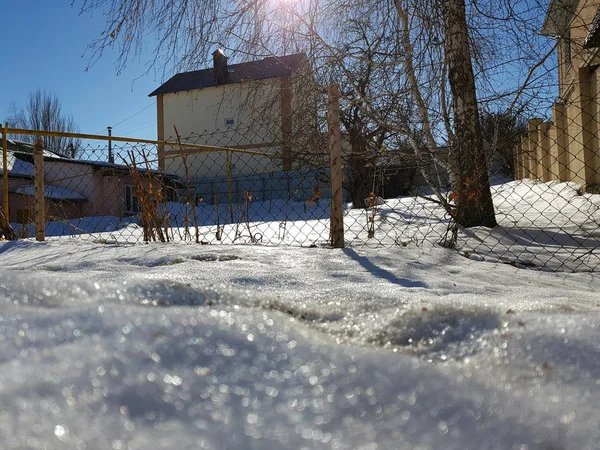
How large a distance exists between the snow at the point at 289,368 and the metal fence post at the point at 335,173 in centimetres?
171

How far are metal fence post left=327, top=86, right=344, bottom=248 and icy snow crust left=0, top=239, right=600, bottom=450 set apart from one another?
1708 mm

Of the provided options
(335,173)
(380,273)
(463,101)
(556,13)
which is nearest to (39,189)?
(335,173)

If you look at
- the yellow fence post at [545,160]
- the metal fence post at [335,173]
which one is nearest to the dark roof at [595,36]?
the yellow fence post at [545,160]

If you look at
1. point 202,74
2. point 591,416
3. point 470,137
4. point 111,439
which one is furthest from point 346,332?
point 202,74

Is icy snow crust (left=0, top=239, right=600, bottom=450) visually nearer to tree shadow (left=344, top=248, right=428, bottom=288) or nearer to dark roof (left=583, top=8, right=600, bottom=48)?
tree shadow (left=344, top=248, right=428, bottom=288)

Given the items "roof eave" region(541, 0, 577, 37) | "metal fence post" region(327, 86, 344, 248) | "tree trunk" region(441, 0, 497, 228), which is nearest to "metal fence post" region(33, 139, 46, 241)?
"metal fence post" region(327, 86, 344, 248)

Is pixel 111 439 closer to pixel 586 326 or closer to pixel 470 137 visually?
pixel 586 326

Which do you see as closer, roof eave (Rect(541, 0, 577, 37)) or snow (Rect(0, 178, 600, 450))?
snow (Rect(0, 178, 600, 450))

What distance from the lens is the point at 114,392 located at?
32.2 inches

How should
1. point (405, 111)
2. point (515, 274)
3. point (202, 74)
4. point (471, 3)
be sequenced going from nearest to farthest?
point (515, 274) → point (471, 3) → point (405, 111) → point (202, 74)

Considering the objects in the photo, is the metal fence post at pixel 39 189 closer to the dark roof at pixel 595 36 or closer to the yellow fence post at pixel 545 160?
the dark roof at pixel 595 36

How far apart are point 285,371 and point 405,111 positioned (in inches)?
218

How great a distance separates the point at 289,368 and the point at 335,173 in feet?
8.84

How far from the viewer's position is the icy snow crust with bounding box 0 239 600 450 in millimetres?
740
